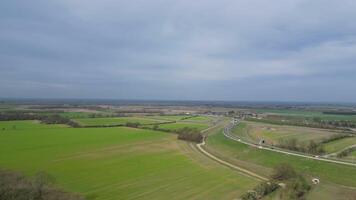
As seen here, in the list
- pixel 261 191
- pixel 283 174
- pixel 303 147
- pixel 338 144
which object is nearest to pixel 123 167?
pixel 261 191

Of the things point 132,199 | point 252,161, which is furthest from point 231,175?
point 132,199

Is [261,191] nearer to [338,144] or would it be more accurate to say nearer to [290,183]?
[290,183]

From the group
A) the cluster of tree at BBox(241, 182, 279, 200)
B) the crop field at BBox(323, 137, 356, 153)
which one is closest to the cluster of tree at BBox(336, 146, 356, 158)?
the crop field at BBox(323, 137, 356, 153)

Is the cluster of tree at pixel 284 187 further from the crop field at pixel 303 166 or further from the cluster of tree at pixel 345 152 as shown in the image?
the cluster of tree at pixel 345 152

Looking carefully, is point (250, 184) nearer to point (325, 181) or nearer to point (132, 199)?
point (325, 181)

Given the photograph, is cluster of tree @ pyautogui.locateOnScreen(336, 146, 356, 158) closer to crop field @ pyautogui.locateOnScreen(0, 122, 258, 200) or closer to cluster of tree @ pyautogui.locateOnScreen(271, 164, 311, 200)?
cluster of tree @ pyautogui.locateOnScreen(271, 164, 311, 200)
